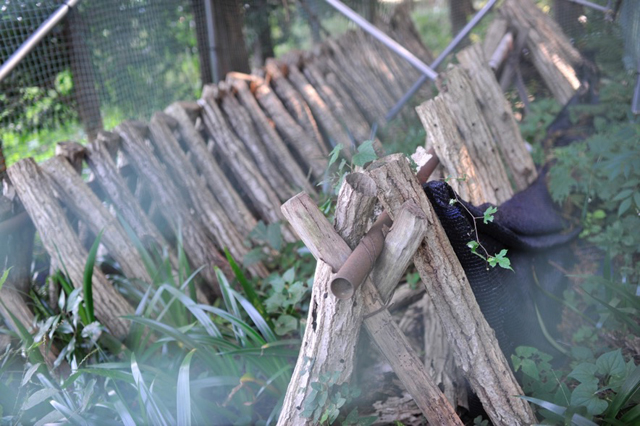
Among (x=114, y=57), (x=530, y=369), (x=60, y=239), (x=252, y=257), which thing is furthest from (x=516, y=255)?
(x=114, y=57)

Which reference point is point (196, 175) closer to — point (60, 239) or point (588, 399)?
point (60, 239)

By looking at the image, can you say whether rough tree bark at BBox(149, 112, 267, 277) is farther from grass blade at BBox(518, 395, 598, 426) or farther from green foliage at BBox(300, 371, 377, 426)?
grass blade at BBox(518, 395, 598, 426)

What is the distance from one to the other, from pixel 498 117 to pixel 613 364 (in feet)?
4.83

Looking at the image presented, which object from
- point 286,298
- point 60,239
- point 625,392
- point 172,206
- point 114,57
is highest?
point 114,57

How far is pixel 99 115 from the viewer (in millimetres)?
3953

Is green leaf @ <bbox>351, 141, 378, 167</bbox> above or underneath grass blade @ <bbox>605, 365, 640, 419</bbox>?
above

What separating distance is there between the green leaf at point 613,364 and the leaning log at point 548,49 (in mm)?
2612

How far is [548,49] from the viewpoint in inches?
166

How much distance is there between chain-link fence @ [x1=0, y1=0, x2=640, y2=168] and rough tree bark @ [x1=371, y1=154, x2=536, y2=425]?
Result: 203cm

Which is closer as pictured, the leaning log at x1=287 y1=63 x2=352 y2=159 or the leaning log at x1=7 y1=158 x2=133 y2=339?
the leaning log at x1=7 y1=158 x2=133 y2=339

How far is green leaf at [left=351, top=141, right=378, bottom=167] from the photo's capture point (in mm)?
1713

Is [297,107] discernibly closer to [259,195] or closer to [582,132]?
[259,195]

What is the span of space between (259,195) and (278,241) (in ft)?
1.46

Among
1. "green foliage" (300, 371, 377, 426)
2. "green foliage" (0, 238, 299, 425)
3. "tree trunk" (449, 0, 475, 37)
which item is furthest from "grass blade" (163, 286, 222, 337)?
"tree trunk" (449, 0, 475, 37)
